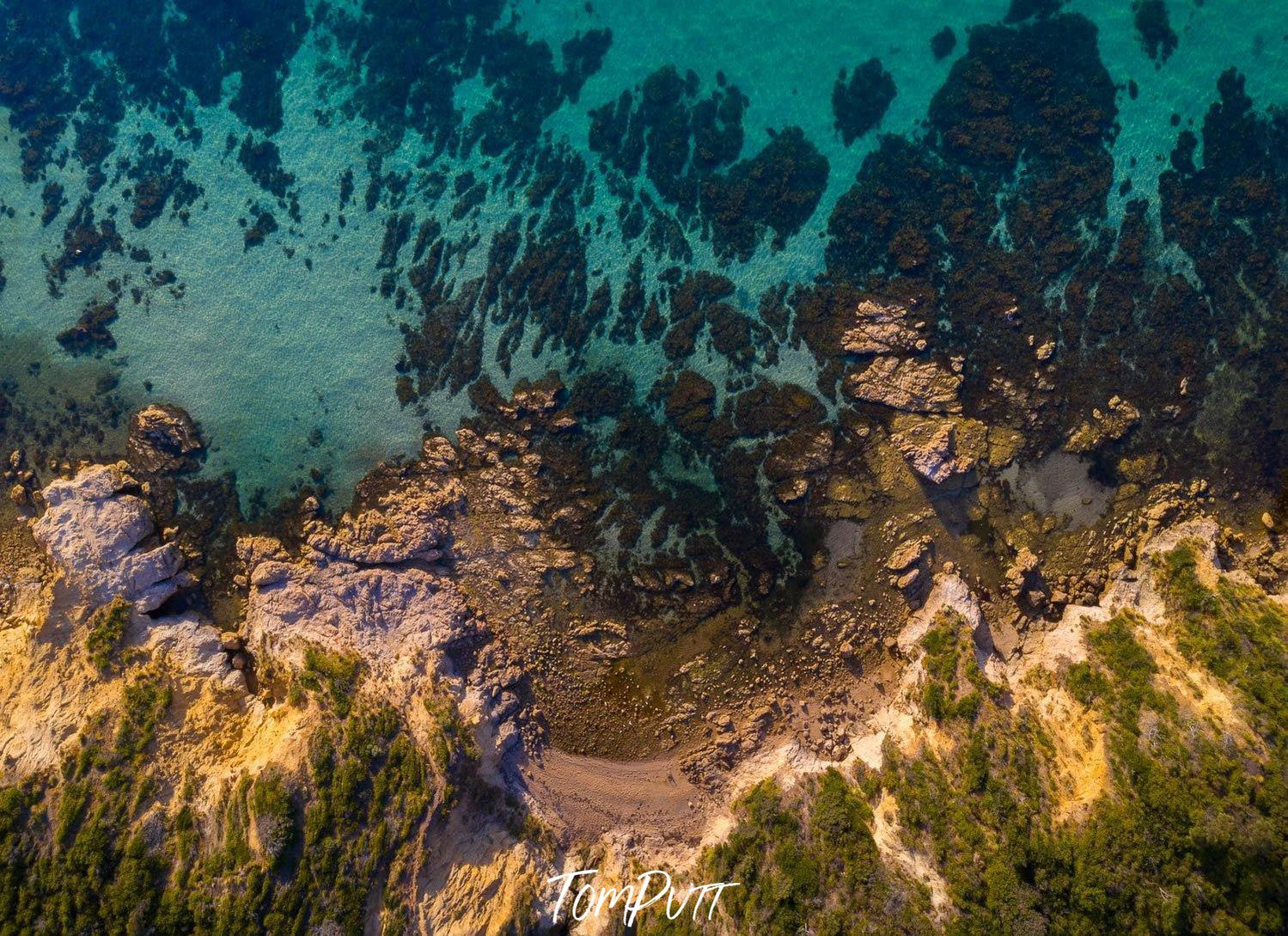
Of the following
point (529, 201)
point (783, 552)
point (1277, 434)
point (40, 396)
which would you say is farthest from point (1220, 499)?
point (40, 396)

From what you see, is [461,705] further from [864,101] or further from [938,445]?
[864,101]

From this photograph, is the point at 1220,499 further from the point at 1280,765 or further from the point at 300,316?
the point at 300,316

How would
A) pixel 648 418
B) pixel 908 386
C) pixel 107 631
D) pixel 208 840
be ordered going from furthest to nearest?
pixel 648 418, pixel 908 386, pixel 107 631, pixel 208 840

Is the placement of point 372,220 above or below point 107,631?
above

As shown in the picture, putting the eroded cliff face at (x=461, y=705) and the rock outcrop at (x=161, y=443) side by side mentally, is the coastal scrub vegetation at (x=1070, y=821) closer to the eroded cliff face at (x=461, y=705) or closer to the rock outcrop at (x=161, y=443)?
the eroded cliff face at (x=461, y=705)

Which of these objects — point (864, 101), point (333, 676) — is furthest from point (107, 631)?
point (864, 101)

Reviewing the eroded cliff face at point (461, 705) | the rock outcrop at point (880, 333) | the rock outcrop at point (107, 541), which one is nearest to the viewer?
the eroded cliff face at point (461, 705)

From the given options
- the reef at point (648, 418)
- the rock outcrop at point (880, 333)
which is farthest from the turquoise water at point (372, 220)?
the rock outcrop at point (880, 333)
